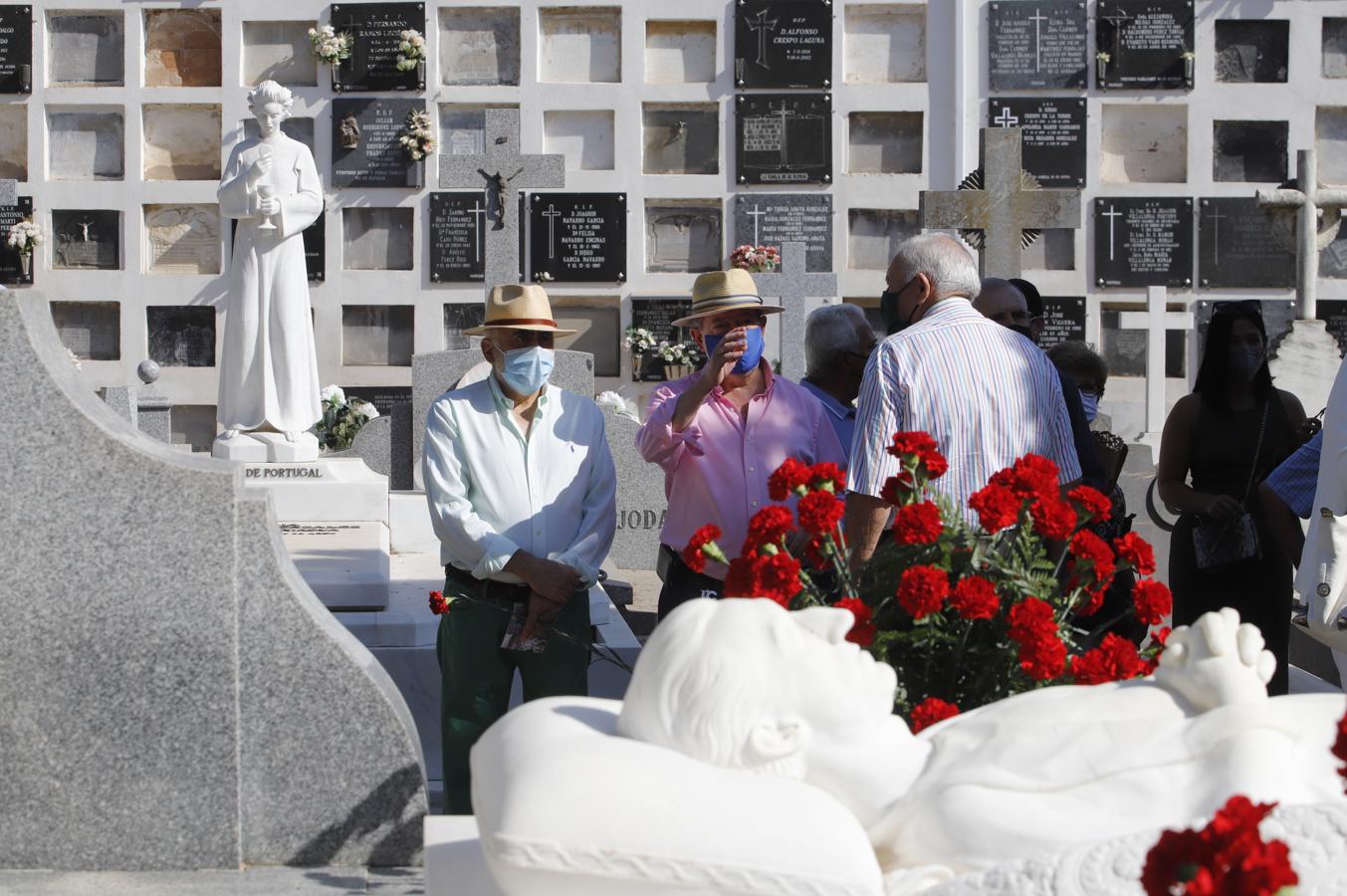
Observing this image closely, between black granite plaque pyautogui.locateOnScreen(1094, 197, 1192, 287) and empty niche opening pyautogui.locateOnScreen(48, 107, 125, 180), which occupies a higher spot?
empty niche opening pyautogui.locateOnScreen(48, 107, 125, 180)

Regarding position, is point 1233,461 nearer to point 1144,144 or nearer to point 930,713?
point 930,713

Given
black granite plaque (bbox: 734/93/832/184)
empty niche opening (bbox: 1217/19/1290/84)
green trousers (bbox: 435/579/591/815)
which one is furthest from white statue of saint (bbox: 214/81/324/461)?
empty niche opening (bbox: 1217/19/1290/84)

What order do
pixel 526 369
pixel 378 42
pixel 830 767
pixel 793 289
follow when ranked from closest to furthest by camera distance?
pixel 830 767 → pixel 526 369 → pixel 793 289 → pixel 378 42

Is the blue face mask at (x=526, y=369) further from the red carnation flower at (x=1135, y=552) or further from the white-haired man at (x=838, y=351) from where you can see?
the red carnation flower at (x=1135, y=552)

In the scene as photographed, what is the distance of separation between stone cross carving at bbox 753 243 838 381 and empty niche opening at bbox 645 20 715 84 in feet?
14.9

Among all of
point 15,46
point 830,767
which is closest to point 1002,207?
point 830,767

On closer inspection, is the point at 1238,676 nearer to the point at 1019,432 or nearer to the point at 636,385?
the point at 1019,432

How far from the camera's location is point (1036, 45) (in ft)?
39.8

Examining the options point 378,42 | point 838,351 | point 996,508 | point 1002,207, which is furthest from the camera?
point 378,42

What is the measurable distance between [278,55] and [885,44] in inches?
190

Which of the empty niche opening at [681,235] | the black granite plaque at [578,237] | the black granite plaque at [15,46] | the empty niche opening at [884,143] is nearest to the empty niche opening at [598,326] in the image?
the black granite plaque at [578,237]

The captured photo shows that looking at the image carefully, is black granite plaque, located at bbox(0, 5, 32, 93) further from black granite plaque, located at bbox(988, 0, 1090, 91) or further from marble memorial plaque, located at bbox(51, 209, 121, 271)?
black granite plaque, located at bbox(988, 0, 1090, 91)

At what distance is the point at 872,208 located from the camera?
12.0 m

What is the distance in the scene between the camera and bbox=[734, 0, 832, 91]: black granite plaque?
1198cm
